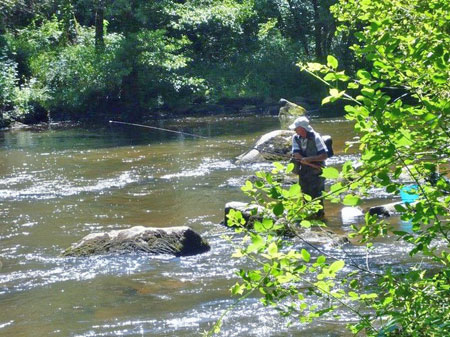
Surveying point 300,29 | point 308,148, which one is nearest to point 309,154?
point 308,148

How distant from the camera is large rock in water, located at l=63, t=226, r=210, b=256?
9570 mm

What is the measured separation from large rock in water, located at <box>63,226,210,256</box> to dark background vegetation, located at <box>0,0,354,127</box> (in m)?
17.8

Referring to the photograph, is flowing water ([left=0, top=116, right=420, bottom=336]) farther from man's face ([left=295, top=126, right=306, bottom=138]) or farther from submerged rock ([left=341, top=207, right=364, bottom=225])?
man's face ([left=295, top=126, right=306, bottom=138])

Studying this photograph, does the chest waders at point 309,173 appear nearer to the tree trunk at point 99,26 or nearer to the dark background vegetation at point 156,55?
the dark background vegetation at point 156,55

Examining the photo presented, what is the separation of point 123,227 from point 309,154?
298cm

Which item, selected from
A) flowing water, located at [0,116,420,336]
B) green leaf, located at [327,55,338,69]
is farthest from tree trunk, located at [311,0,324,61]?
green leaf, located at [327,55,338,69]

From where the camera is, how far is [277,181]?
132 inches

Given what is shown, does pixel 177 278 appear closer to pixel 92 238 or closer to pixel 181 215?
pixel 92 238

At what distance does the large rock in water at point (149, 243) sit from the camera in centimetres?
957

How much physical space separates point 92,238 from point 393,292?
6.81 metres

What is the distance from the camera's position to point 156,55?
28.5 m

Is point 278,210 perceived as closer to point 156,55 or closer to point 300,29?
point 156,55

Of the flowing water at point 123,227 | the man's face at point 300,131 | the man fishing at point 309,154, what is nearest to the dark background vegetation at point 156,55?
the flowing water at point 123,227

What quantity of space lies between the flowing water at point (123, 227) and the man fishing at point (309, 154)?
2.27 ft
